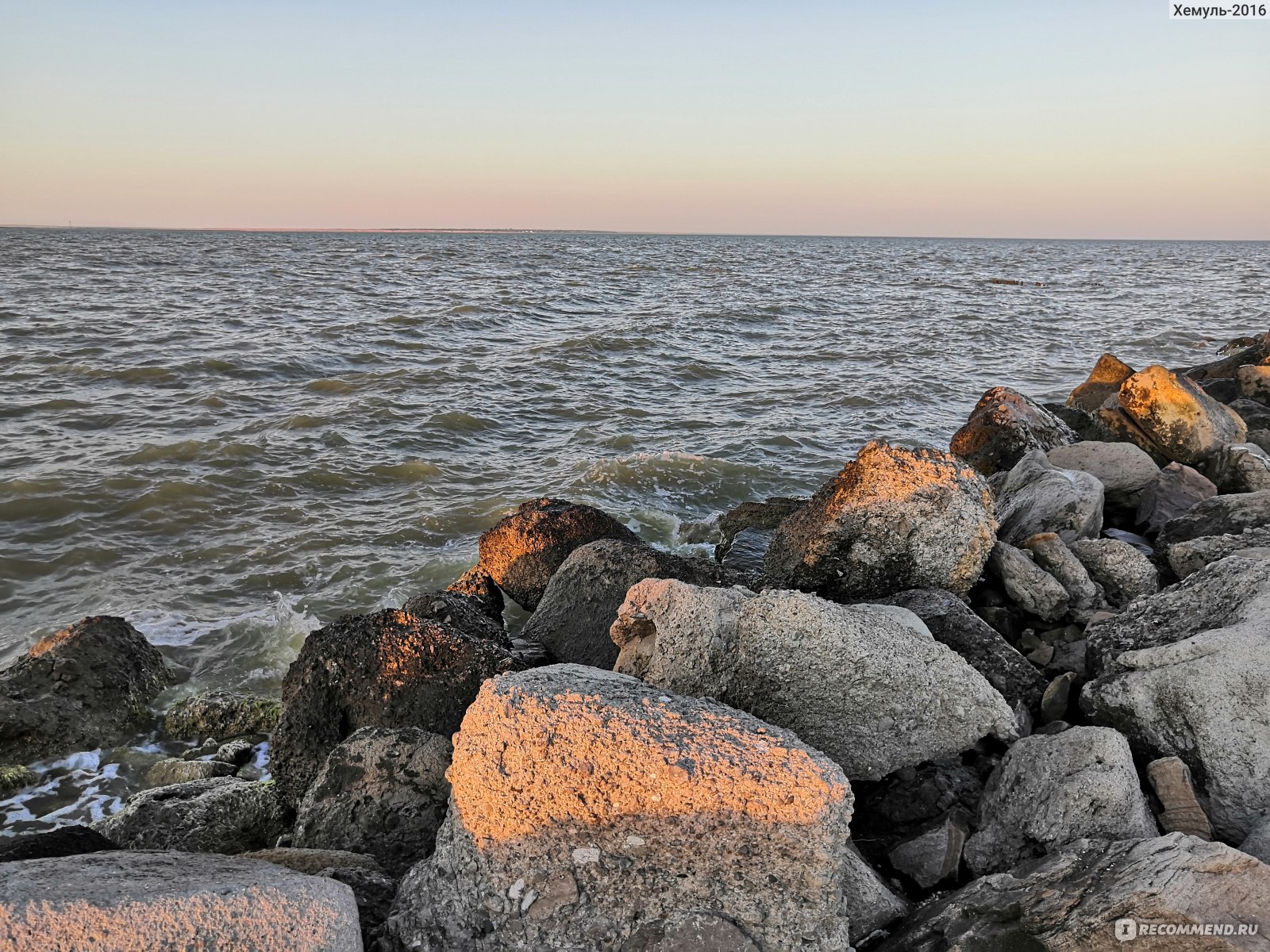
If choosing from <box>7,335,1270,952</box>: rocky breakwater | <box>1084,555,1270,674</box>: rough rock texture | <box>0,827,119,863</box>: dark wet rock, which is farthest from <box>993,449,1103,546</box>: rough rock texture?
<box>0,827,119,863</box>: dark wet rock

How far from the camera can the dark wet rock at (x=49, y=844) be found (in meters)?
2.78

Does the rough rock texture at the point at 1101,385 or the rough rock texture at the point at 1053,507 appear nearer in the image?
the rough rock texture at the point at 1053,507

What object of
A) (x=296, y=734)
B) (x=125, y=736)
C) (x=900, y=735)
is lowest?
(x=125, y=736)

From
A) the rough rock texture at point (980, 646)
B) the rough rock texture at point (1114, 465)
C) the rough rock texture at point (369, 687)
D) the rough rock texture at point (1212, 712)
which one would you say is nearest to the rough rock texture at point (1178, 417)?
the rough rock texture at point (1114, 465)

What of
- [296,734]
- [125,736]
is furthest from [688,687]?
[125,736]

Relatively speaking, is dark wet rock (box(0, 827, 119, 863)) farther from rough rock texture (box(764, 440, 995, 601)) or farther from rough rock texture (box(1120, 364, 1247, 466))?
rough rock texture (box(1120, 364, 1247, 466))

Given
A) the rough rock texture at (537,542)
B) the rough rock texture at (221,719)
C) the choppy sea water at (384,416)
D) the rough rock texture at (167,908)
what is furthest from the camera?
the choppy sea water at (384,416)

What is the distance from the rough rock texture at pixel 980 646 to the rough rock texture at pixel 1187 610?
31 centimetres

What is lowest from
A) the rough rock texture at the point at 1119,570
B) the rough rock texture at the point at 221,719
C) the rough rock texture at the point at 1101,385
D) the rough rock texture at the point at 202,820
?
the rough rock texture at the point at 221,719

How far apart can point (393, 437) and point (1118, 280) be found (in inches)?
1672

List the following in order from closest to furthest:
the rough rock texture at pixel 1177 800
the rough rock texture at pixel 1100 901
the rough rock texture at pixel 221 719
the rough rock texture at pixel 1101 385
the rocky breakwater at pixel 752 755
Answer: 1. the rough rock texture at pixel 1100 901
2. the rocky breakwater at pixel 752 755
3. the rough rock texture at pixel 1177 800
4. the rough rock texture at pixel 221 719
5. the rough rock texture at pixel 1101 385

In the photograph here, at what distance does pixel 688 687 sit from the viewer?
3.40 m

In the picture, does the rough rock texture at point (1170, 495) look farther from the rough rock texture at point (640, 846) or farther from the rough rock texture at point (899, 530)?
the rough rock texture at point (640, 846)

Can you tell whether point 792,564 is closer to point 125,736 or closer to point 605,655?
point 605,655
